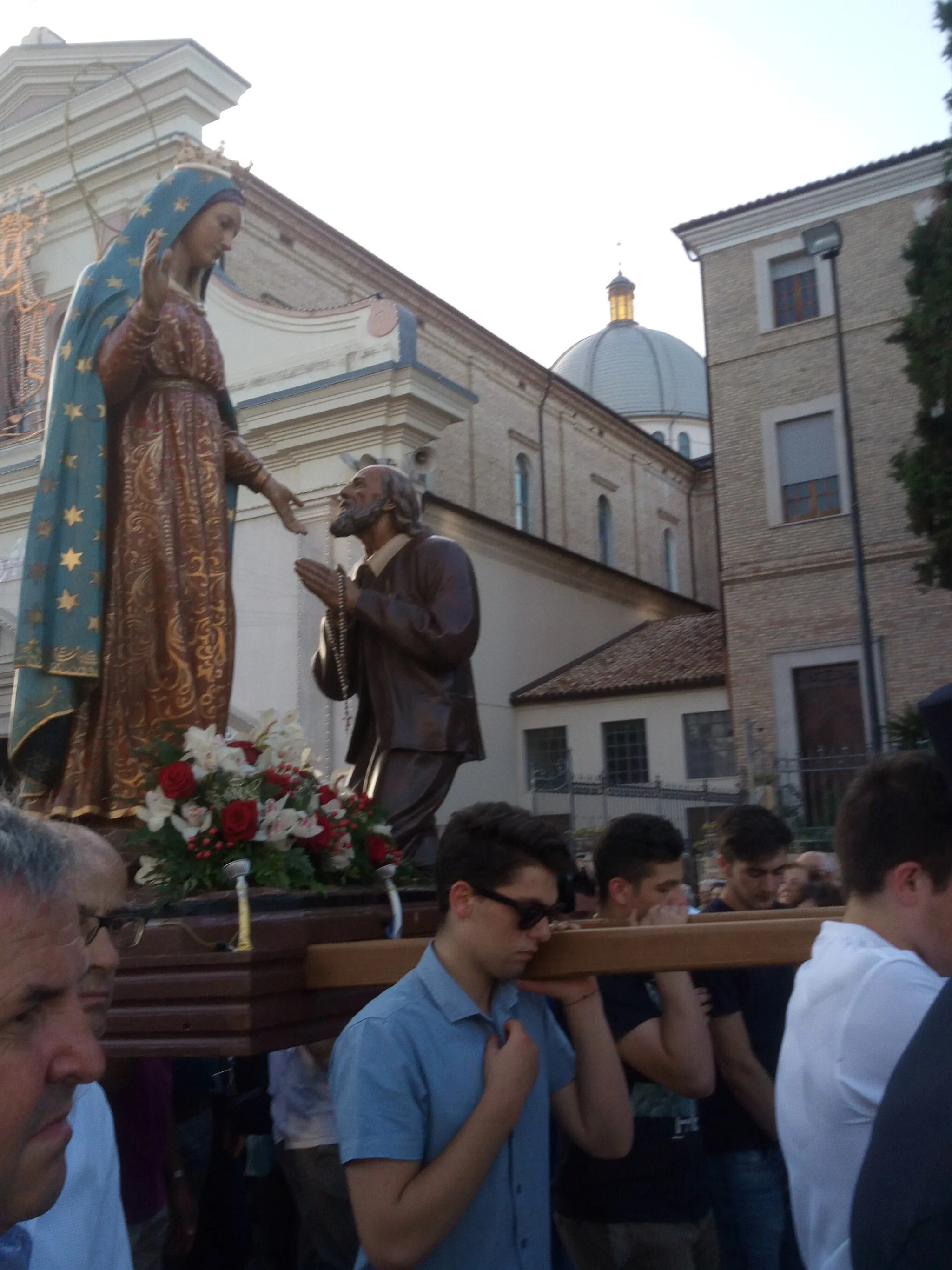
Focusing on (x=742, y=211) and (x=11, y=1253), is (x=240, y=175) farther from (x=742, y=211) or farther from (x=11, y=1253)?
(x=742, y=211)

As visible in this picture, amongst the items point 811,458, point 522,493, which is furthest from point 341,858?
point 522,493

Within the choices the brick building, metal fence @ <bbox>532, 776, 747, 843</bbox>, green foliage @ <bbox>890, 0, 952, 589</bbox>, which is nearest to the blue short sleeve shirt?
green foliage @ <bbox>890, 0, 952, 589</bbox>

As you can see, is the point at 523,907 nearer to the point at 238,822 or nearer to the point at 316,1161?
the point at 238,822

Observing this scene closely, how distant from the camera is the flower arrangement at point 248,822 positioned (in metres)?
3.28

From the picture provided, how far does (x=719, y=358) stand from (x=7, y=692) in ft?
45.4

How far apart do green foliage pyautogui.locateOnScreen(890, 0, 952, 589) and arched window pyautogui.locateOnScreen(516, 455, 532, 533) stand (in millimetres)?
10853

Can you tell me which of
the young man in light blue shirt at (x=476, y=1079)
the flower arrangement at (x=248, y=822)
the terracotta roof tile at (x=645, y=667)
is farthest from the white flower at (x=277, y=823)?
the terracotta roof tile at (x=645, y=667)

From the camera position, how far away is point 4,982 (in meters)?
1.14

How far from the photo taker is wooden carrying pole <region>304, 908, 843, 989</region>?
2.20 metres

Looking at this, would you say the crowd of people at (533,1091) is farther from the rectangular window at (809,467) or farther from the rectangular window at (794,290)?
the rectangular window at (794,290)

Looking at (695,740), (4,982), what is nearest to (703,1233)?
(4,982)

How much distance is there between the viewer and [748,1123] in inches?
137

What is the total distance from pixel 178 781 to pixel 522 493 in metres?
24.2

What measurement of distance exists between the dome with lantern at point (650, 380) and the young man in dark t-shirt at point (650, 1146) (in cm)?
3826
